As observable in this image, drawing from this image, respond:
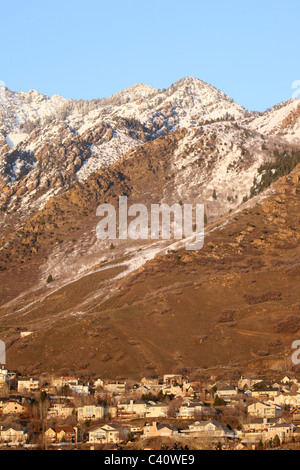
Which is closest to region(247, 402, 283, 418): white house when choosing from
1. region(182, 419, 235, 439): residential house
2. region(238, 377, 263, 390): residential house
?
region(182, 419, 235, 439): residential house

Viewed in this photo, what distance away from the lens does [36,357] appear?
144 metres

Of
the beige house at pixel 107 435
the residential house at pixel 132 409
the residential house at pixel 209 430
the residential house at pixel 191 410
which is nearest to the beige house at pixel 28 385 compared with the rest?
the residential house at pixel 132 409

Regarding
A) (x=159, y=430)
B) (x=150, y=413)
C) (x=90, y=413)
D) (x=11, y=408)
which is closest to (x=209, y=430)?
(x=159, y=430)

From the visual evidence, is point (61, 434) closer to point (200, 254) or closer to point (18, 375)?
point (18, 375)

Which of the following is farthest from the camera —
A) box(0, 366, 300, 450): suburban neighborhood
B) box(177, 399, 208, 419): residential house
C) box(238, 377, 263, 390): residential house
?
box(238, 377, 263, 390): residential house

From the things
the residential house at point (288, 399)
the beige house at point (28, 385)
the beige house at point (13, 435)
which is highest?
the beige house at point (28, 385)

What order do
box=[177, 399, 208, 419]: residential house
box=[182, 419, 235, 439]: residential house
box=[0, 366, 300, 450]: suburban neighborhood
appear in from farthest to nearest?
1. box=[177, 399, 208, 419]: residential house
2. box=[182, 419, 235, 439]: residential house
3. box=[0, 366, 300, 450]: suburban neighborhood

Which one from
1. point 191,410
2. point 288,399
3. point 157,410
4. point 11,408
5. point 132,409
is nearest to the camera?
point 191,410

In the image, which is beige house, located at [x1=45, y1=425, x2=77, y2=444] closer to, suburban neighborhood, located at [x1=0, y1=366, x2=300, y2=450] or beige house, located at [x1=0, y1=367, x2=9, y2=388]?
suburban neighborhood, located at [x1=0, y1=366, x2=300, y2=450]

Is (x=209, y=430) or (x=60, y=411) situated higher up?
(x=60, y=411)

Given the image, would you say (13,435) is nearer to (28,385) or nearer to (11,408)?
(11,408)

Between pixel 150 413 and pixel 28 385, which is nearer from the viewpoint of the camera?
pixel 150 413

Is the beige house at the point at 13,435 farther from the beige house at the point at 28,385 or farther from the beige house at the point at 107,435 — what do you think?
the beige house at the point at 28,385
